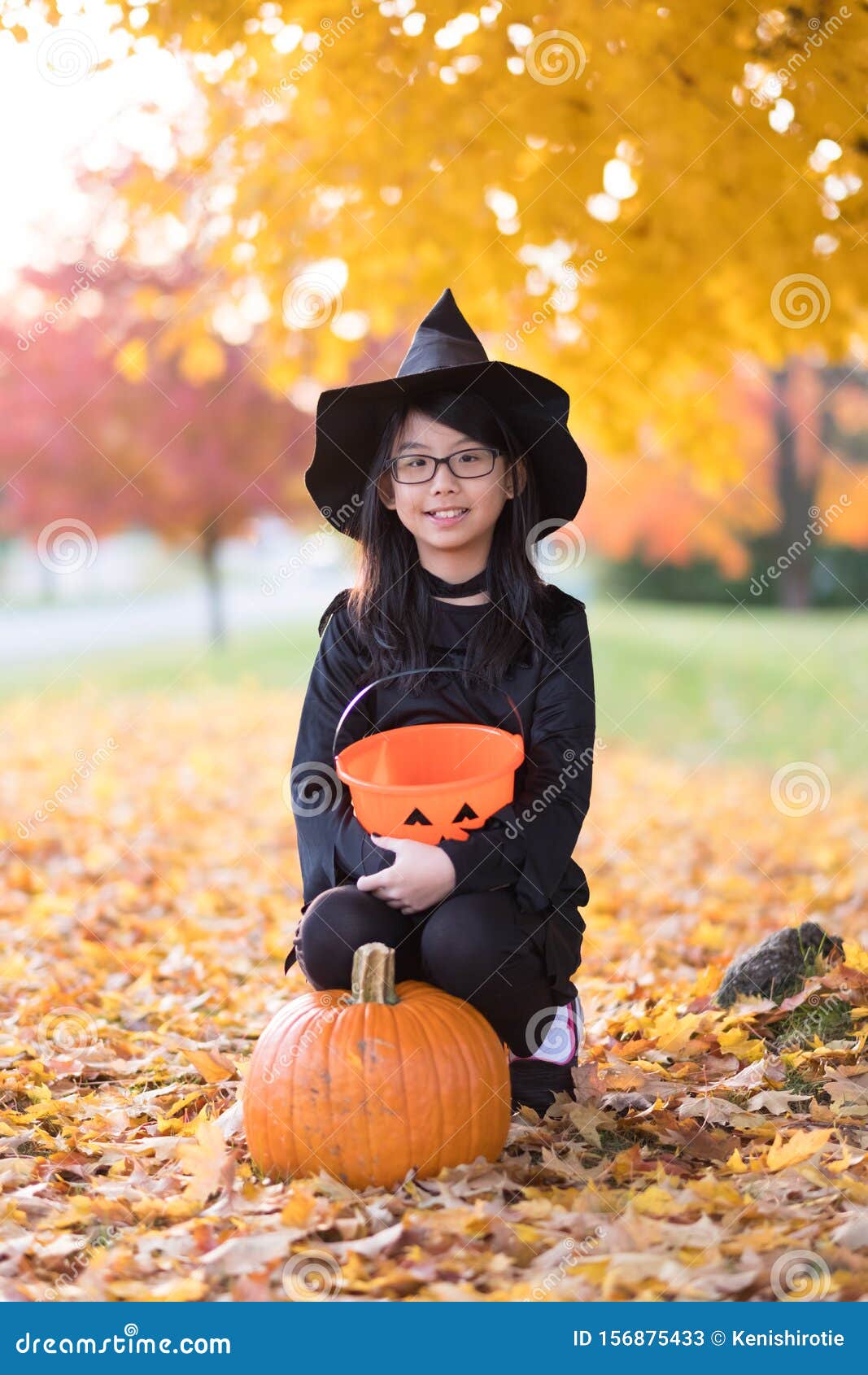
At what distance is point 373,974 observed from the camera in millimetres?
2467

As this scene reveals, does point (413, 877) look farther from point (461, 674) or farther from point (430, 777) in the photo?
point (461, 674)

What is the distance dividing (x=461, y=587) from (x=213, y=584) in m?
15.9

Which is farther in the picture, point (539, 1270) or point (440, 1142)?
point (440, 1142)

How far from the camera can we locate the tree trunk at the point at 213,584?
17.9m

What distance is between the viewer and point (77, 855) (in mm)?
6141

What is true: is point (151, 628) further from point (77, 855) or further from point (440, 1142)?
point (440, 1142)

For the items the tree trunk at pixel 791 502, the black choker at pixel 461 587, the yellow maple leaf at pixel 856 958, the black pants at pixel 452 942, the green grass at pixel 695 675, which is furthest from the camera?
the tree trunk at pixel 791 502

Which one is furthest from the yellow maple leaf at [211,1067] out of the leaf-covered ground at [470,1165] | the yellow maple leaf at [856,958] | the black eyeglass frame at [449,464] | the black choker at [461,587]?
the yellow maple leaf at [856,958]

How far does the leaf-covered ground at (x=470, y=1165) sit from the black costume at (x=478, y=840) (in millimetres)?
380

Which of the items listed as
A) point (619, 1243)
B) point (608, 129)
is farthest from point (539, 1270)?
point (608, 129)

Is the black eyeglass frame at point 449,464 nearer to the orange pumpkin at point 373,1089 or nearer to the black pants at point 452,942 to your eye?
the black pants at point 452,942

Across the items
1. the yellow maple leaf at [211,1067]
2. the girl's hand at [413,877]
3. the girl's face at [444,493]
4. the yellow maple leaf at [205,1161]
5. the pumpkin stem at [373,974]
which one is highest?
the girl's face at [444,493]

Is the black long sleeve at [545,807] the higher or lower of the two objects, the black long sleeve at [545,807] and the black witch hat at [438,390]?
the lower
